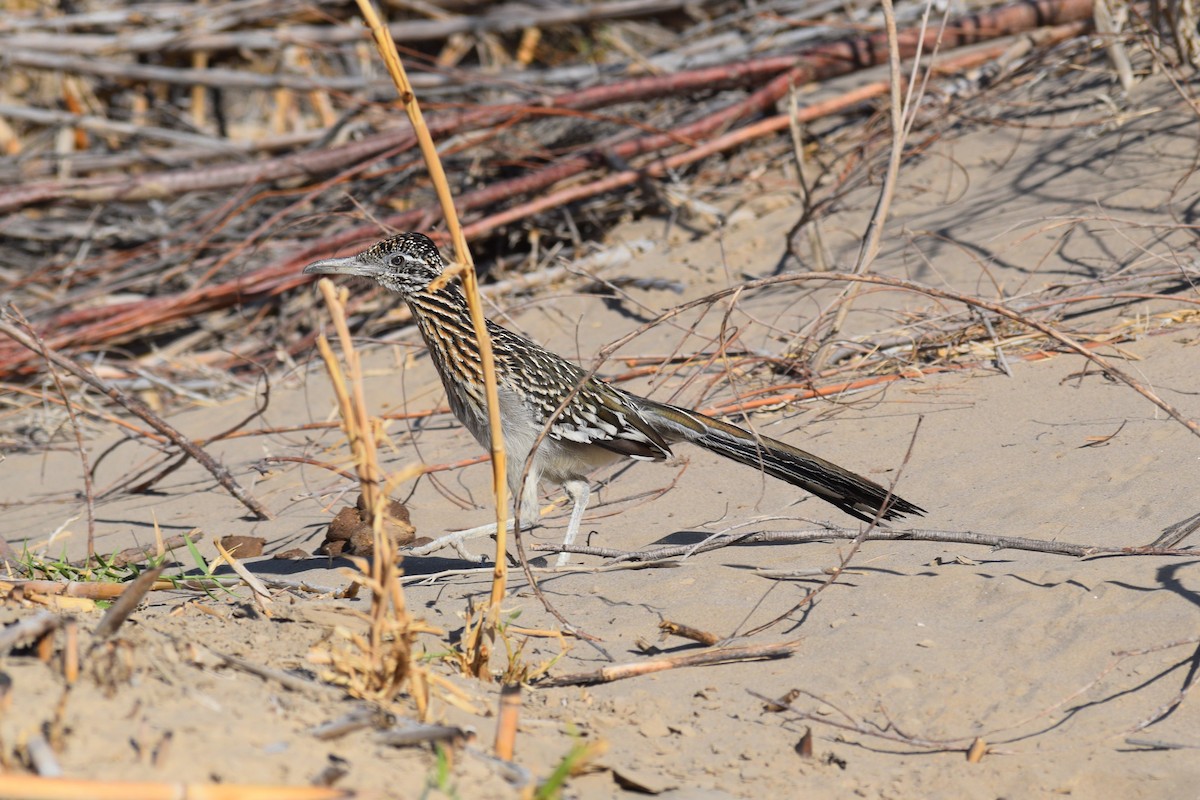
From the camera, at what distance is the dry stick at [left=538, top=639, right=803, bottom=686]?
10.7 ft

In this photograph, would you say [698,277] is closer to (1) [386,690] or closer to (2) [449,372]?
(2) [449,372]

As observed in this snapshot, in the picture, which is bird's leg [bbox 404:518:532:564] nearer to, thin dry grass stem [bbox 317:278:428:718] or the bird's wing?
the bird's wing

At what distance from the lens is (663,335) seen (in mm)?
7273

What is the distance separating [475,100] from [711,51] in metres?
2.10

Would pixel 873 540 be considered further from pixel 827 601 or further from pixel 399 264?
pixel 399 264

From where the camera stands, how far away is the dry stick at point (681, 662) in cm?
325

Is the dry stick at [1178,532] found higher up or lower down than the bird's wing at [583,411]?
lower down

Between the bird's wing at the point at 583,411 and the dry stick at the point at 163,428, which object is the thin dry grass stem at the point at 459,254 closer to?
the bird's wing at the point at 583,411

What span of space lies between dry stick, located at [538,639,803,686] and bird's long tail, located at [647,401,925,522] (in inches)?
31.2

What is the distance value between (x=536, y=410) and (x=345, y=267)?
108cm

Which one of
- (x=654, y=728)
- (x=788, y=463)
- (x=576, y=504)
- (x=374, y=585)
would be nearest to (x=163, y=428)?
(x=576, y=504)

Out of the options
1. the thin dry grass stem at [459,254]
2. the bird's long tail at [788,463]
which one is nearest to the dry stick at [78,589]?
the thin dry grass stem at [459,254]

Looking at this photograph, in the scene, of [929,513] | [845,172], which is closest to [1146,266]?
[845,172]

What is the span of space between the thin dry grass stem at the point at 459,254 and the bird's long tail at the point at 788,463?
4.06ft
